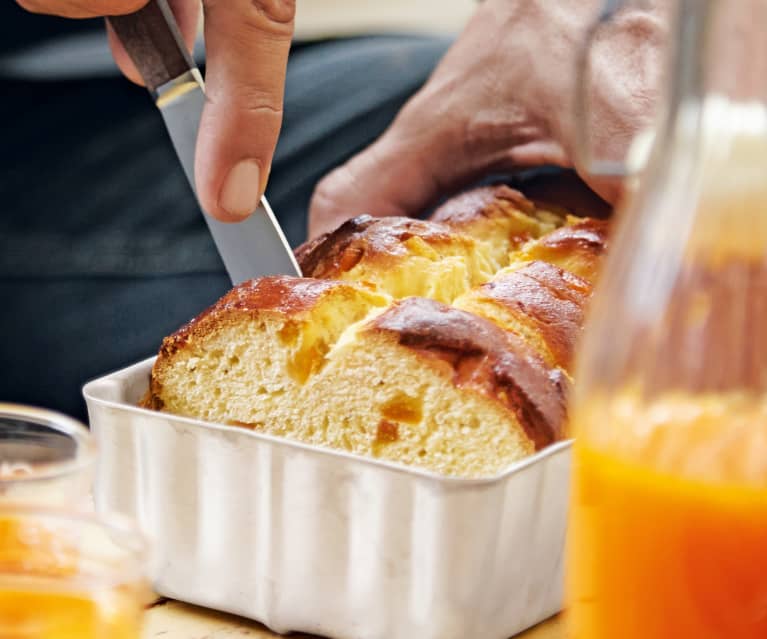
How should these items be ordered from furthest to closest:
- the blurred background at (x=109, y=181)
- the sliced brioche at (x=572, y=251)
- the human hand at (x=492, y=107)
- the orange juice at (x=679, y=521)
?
the blurred background at (x=109, y=181), the human hand at (x=492, y=107), the sliced brioche at (x=572, y=251), the orange juice at (x=679, y=521)

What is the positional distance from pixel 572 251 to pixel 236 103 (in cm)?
42

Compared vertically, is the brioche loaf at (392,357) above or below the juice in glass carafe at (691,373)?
below

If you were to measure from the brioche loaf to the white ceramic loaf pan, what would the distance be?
0.08 meters

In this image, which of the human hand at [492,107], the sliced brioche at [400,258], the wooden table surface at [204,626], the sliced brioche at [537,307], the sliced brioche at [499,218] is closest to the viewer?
the wooden table surface at [204,626]

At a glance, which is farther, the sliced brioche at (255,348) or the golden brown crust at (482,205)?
the golden brown crust at (482,205)

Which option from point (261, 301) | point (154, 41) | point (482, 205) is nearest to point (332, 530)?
point (261, 301)

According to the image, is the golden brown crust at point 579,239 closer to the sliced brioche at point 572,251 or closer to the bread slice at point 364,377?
the sliced brioche at point 572,251

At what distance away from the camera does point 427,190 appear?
5.84 ft

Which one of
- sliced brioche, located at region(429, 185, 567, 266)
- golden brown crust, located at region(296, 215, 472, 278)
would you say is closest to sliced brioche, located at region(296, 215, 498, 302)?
golden brown crust, located at region(296, 215, 472, 278)

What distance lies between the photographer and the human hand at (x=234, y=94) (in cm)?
116

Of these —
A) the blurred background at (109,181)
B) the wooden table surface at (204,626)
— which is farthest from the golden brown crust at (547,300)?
the blurred background at (109,181)

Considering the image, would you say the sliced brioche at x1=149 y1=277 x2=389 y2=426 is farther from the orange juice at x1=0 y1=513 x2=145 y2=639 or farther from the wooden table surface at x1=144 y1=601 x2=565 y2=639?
the orange juice at x1=0 y1=513 x2=145 y2=639

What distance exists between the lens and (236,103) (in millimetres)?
1154

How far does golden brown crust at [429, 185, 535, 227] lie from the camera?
147 centimetres
